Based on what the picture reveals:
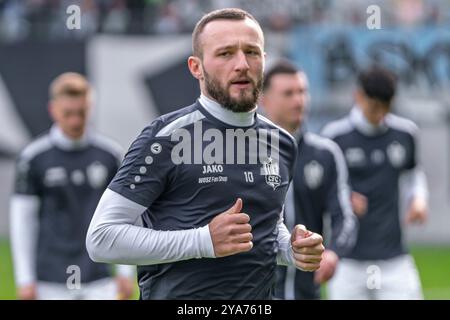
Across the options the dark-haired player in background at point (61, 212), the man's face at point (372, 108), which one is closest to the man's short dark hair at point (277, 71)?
the man's face at point (372, 108)

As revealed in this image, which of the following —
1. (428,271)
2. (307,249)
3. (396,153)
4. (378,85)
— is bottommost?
(307,249)

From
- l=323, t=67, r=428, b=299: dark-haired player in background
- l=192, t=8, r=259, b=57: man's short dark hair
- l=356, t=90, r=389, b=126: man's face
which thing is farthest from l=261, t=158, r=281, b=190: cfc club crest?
l=356, t=90, r=389, b=126: man's face

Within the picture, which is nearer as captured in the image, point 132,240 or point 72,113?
point 132,240

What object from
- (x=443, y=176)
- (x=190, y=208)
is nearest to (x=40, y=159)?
(x=190, y=208)

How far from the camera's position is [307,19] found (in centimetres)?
1891

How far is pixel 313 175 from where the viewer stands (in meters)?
7.58

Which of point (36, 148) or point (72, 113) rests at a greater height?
point (72, 113)

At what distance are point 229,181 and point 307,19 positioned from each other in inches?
566

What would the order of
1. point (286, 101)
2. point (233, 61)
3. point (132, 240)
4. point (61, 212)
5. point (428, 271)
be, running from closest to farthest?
point (132, 240)
point (233, 61)
point (286, 101)
point (61, 212)
point (428, 271)

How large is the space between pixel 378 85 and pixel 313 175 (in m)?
1.60

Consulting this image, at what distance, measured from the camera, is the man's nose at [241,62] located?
15.5 ft

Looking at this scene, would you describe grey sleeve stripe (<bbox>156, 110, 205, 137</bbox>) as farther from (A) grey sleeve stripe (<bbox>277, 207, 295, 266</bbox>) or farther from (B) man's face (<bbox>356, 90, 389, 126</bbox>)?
(B) man's face (<bbox>356, 90, 389, 126</bbox>)

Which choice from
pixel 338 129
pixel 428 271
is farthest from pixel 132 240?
pixel 428 271

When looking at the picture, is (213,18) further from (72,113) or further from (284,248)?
(72,113)
